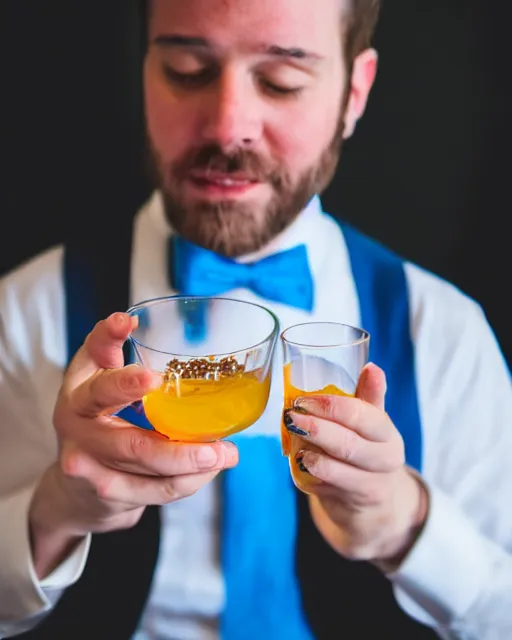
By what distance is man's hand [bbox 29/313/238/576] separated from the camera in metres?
0.66

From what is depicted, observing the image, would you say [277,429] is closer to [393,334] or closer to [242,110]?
[393,334]

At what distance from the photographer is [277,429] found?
38.5 inches

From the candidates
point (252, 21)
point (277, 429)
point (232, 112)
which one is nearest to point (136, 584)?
point (277, 429)

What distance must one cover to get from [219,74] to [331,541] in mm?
607

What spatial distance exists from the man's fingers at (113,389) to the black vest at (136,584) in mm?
266

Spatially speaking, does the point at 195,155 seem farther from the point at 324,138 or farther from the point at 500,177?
the point at 500,177

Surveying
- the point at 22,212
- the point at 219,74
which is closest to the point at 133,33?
the point at 219,74

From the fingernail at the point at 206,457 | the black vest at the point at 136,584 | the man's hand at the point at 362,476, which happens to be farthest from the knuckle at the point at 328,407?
the black vest at the point at 136,584

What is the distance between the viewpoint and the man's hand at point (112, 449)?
2.18 feet

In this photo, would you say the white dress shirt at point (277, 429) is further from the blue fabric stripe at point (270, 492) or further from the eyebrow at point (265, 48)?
the eyebrow at point (265, 48)

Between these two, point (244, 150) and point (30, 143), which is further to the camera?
point (30, 143)

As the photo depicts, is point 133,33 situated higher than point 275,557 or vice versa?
point 133,33

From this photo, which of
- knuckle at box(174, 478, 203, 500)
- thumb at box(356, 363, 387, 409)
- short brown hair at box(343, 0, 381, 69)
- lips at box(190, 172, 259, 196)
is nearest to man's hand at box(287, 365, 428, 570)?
thumb at box(356, 363, 387, 409)

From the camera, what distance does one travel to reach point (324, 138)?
945 millimetres
